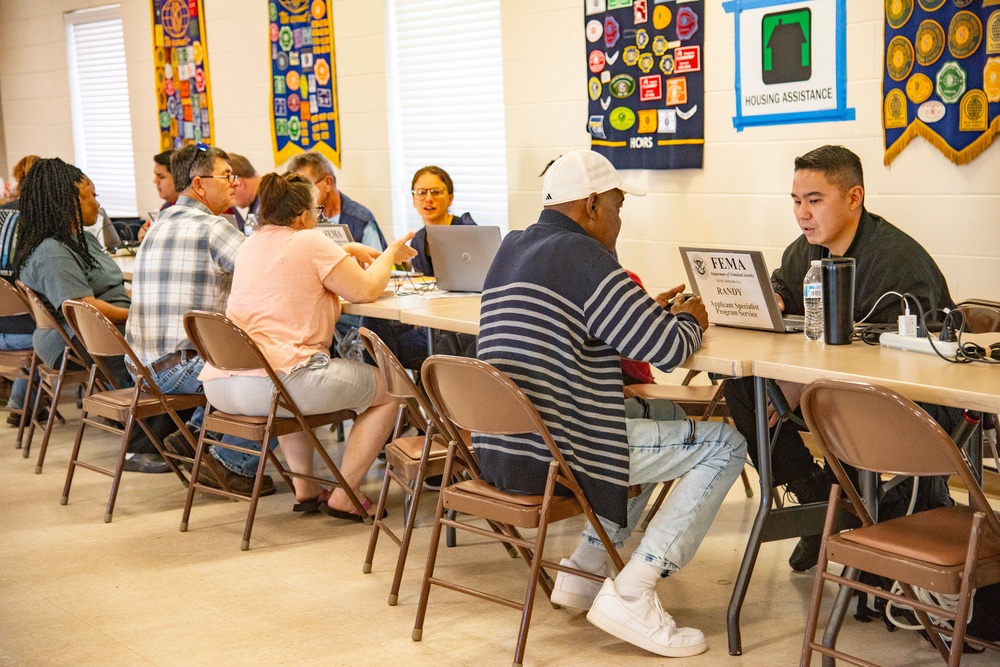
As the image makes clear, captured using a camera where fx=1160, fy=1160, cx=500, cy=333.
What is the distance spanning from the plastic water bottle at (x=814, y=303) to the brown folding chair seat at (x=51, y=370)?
318cm

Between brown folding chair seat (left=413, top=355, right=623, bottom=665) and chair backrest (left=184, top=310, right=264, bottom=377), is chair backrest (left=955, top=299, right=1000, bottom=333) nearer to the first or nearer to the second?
brown folding chair seat (left=413, top=355, right=623, bottom=665)

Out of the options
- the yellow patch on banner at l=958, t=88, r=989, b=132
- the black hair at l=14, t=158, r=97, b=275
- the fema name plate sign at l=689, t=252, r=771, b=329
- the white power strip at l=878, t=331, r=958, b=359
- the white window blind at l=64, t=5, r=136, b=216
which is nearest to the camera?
the white power strip at l=878, t=331, r=958, b=359

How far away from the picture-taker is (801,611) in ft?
10.3

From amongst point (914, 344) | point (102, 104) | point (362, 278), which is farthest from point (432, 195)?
point (102, 104)

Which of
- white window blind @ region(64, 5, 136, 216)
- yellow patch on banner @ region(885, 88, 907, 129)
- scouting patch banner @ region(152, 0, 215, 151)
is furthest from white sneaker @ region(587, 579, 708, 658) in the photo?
white window blind @ region(64, 5, 136, 216)

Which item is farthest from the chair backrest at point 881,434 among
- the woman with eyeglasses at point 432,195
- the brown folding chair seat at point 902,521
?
the woman with eyeglasses at point 432,195

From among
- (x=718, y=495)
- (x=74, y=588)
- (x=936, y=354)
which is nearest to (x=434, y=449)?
(x=718, y=495)

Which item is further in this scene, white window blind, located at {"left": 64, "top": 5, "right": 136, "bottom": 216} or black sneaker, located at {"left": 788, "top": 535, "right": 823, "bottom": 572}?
white window blind, located at {"left": 64, "top": 5, "right": 136, "bottom": 216}

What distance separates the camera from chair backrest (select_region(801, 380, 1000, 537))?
2135 mm

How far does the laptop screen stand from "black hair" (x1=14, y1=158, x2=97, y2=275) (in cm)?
300

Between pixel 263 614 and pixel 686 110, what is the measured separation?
2781 millimetres

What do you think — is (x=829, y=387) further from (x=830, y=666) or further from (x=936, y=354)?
(x=830, y=666)

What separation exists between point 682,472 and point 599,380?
1.08ft

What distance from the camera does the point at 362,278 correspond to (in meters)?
3.98
